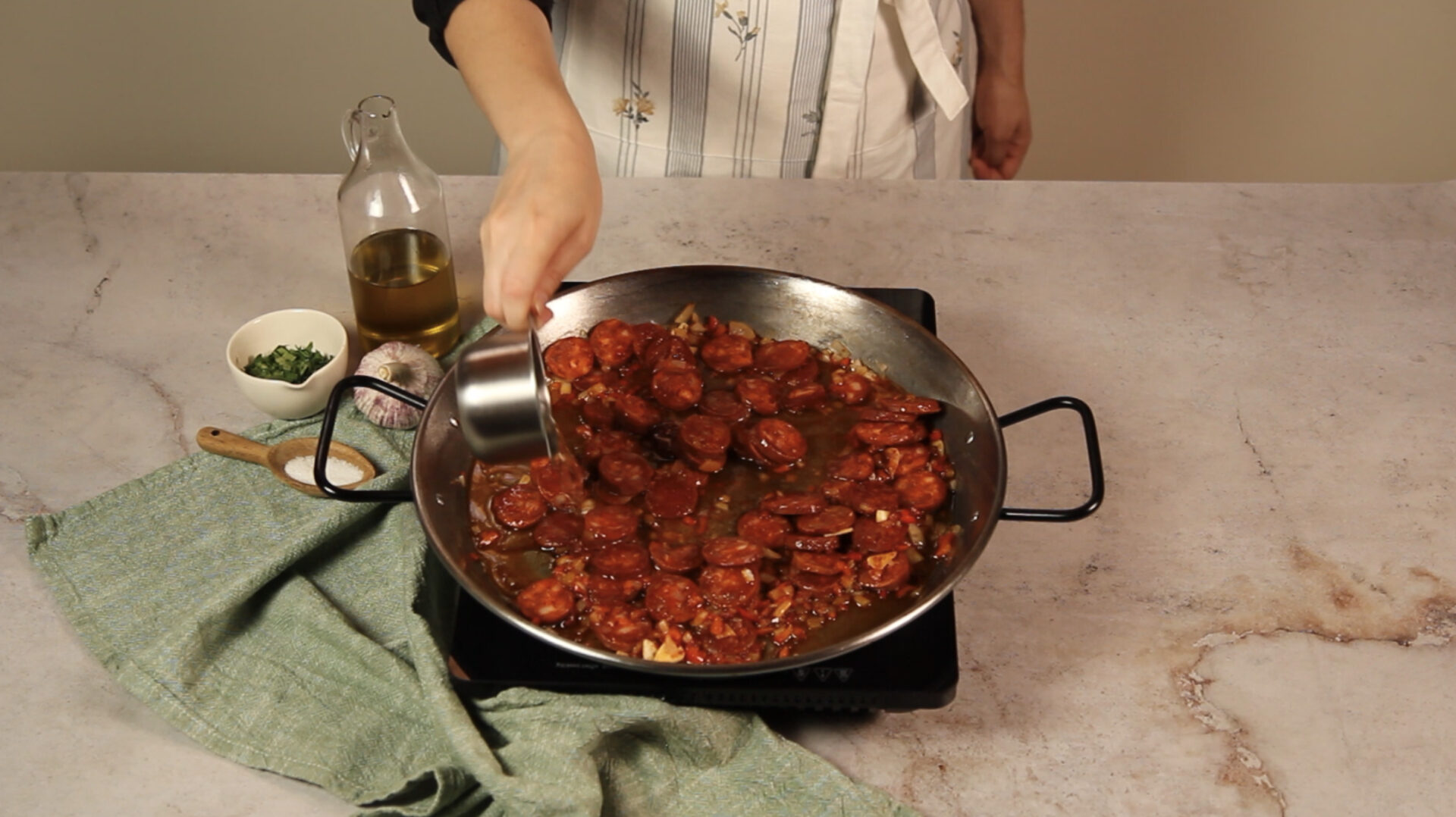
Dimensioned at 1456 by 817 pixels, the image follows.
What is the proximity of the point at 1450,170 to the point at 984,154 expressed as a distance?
1.78 meters

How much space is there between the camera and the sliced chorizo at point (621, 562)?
3.59 ft

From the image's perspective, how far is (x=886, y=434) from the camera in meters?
1.23

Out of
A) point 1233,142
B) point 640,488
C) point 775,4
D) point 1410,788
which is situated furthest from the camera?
point 1233,142

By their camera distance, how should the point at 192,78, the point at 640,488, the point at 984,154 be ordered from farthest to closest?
1. the point at 192,78
2. the point at 984,154
3. the point at 640,488

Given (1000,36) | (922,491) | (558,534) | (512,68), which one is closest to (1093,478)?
(922,491)

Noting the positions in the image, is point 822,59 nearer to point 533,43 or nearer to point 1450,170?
point 533,43

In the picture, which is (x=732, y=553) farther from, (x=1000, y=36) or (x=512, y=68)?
(x=1000, y=36)

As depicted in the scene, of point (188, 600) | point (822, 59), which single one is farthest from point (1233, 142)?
point (188, 600)

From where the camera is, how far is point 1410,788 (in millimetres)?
1059

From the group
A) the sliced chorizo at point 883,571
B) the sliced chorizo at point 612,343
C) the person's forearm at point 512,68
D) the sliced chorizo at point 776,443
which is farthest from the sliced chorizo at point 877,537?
the person's forearm at point 512,68

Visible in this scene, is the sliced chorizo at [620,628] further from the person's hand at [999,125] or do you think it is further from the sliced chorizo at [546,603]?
the person's hand at [999,125]

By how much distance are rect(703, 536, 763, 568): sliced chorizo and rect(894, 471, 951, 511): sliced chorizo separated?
172mm

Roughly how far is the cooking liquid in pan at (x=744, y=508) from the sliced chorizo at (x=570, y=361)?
0.04 meters

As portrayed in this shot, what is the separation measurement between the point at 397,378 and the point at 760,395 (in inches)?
15.6
